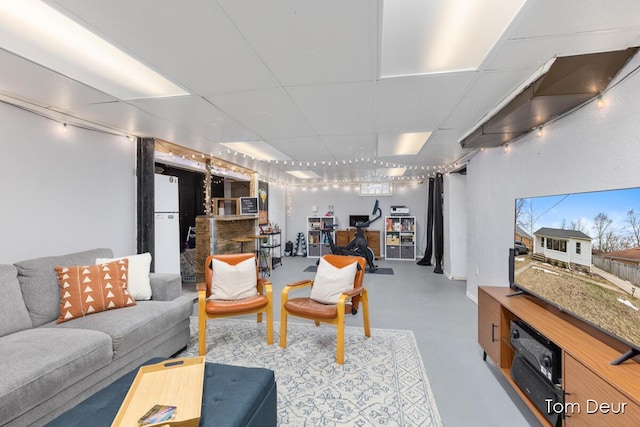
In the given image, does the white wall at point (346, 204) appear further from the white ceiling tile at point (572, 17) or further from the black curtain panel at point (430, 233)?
the white ceiling tile at point (572, 17)

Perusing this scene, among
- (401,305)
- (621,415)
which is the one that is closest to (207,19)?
(621,415)

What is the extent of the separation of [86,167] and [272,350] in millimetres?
2900

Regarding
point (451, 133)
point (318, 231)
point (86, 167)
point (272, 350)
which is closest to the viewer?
point (272, 350)

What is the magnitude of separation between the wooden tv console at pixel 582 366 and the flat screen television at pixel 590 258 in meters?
0.08

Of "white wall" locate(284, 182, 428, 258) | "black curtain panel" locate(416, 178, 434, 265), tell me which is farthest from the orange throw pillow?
"white wall" locate(284, 182, 428, 258)

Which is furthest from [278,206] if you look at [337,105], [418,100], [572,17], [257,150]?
[572,17]

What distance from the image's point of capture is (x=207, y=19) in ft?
4.81

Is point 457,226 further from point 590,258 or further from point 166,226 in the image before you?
point 166,226

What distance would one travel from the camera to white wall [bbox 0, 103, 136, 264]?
248cm

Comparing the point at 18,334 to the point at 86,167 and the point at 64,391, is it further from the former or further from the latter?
the point at 86,167

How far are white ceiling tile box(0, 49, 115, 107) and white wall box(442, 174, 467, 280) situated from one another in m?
5.61

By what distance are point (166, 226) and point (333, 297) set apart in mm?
2904

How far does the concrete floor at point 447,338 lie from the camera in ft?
6.27

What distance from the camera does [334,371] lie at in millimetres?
2389
